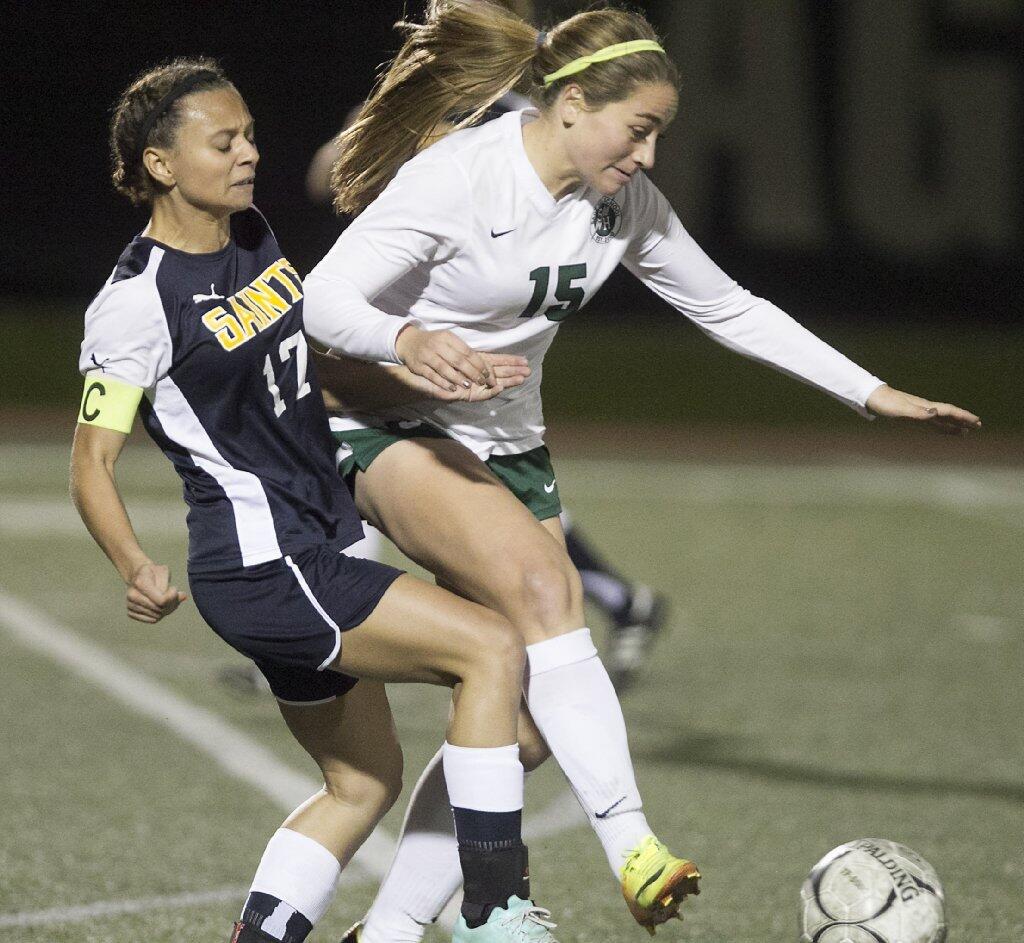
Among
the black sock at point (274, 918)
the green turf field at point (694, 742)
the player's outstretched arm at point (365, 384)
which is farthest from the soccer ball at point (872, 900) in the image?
the player's outstretched arm at point (365, 384)

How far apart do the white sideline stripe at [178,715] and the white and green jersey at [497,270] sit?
4.55ft

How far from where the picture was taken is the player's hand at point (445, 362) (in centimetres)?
270

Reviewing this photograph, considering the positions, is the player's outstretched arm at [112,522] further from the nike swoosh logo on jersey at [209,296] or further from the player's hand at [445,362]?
the player's hand at [445,362]

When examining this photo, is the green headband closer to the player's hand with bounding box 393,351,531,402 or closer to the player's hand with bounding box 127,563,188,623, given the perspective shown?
the player's hand with bounding box 393,351,531,402

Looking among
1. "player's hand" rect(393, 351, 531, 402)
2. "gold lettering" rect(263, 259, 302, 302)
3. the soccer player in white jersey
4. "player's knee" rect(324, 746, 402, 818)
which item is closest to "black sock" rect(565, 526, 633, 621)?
the soccer player in white jersey

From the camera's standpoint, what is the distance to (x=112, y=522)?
280 cm

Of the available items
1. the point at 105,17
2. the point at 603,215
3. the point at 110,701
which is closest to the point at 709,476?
the point at 105,17

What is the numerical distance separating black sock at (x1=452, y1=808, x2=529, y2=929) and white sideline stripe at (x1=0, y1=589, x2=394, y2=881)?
3.91 ft

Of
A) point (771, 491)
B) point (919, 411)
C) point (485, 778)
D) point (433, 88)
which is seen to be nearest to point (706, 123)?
point (771, 491)

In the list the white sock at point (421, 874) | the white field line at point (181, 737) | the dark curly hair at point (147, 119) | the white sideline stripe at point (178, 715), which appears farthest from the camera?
the white sideline stripe at point (178, 715)

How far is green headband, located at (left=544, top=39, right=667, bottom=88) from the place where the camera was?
300cm

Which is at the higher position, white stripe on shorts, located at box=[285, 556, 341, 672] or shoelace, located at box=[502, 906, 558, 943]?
white stripe on shorts, located at box=[285, 556, 341, 672]

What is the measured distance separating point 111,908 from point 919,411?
211 cm

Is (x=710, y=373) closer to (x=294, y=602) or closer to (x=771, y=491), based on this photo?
(x=771, y=491)
